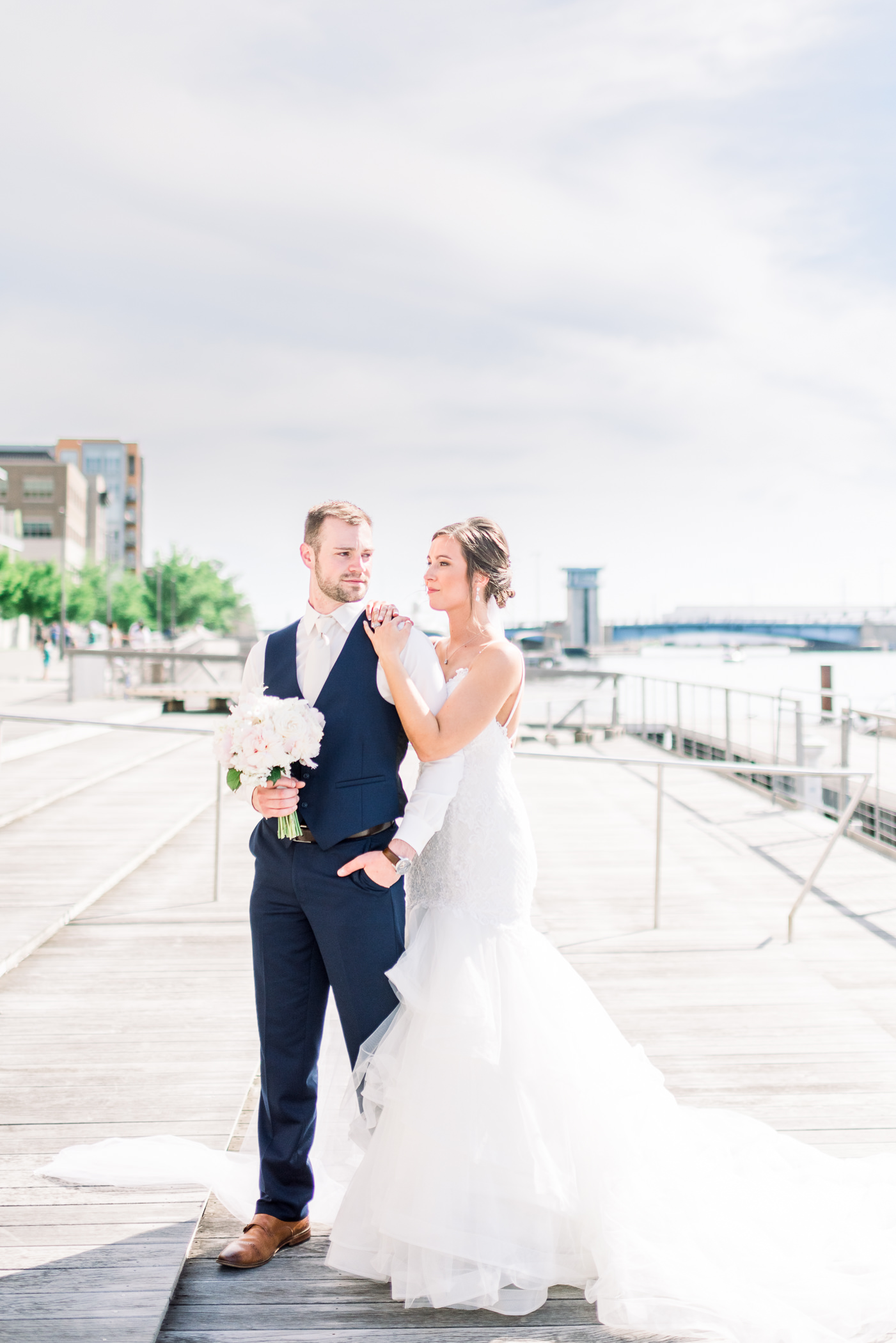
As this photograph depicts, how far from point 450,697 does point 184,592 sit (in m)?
81.3

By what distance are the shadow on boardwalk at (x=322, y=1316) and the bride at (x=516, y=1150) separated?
0.05 meters

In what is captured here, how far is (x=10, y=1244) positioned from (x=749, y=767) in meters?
4.66

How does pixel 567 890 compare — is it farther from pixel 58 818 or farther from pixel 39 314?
pixel 39 314

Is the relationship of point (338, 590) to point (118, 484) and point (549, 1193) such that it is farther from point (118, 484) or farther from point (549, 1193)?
point (118, 484)

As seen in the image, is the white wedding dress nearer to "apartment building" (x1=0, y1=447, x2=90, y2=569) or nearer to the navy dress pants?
the navy dress pants

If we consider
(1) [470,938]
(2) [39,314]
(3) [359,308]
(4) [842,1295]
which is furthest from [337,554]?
(2) [39,314]

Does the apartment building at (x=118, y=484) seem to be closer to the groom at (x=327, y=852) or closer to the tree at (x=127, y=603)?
the tree at (x=127, y=603)

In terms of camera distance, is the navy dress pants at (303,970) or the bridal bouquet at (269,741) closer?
the bridal bouquet at (269,741)

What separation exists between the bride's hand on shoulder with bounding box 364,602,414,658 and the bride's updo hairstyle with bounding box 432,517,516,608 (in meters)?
0.31

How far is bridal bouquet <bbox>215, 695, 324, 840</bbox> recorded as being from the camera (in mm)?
2379

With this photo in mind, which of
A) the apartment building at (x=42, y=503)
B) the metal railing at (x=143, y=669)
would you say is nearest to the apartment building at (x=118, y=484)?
the apartment building at (x=42, y=503)

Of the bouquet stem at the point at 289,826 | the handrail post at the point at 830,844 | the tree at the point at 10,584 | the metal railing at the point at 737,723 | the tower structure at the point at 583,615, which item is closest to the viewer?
the bouquet stem at the point at 289,826

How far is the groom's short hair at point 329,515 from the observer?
257 centimetres

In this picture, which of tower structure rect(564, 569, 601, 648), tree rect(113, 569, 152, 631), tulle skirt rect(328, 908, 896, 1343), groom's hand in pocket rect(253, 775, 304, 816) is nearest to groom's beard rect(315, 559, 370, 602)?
groom's hand in pocket rect(253, 775, 304, 816)
